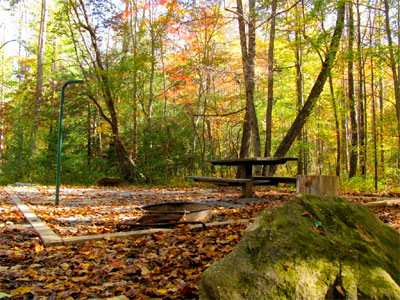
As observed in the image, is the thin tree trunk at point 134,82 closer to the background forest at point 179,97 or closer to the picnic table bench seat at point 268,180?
the background forest at point 179,97

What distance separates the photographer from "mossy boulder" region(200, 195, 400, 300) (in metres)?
1.41

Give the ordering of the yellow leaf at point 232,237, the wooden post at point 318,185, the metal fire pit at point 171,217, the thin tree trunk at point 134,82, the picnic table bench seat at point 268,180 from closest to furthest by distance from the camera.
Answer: the yellow leaf at point 232,237, the metal fire pit at point 171,217, the wooden post at point 318,185, the picnic table bench seat at point 268,180, the thin tree trunk at point 134,82

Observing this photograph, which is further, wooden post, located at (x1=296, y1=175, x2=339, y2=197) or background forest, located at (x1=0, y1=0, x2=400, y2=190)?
background forest, located at (x1=0, y1=0, x2=400, y2=190)

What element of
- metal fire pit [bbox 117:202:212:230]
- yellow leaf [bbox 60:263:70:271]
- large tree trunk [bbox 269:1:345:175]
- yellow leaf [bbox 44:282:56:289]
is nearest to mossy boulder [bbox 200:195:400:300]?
yellow leaf [bbox 44:282:56:289]

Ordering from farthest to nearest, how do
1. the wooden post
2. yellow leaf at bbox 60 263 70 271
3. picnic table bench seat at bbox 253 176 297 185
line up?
picnic table bench seat at bbox 253 176 297 185 → the wooden post → yellow leaf at bbox 60 263 70 271

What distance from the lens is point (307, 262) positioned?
1.52 m

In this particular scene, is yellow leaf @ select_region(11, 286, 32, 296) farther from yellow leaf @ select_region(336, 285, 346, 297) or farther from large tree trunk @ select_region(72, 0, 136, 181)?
large tree trunk @ select_region(72, 0, 136, 181)

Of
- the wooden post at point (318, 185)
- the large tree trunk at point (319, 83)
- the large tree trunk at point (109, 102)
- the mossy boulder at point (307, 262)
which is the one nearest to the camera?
the mossy boulder at point (307, 262)

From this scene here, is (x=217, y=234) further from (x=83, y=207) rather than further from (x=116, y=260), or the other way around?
(x=83, y=207)

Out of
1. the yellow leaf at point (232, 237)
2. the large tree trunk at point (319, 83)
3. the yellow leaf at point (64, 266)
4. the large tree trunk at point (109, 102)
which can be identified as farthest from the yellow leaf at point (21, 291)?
the large tree trunk at point (109, 102)

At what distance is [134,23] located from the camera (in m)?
13.8

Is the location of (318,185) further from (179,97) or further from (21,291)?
(179,97)

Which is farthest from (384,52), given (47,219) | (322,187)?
A: (47,219)

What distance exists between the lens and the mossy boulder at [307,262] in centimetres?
141
